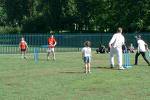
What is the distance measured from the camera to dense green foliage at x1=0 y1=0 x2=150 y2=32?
67.4 metres

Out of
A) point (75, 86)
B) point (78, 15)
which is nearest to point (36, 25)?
point (78, 15)

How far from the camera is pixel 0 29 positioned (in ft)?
296

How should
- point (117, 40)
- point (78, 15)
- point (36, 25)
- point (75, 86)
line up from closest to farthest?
point (75, 86) < point (117, 40) < point (78, 15) < point (36, 25)

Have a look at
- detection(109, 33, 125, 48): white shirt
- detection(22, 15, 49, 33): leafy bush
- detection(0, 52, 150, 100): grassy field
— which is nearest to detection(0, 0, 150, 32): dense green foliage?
detection(22, 15, 49, 33): leafy bush

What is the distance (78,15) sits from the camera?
270ft

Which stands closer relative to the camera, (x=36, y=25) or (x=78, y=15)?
(x=78, y=15)

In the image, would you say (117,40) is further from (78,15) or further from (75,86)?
(78,15)

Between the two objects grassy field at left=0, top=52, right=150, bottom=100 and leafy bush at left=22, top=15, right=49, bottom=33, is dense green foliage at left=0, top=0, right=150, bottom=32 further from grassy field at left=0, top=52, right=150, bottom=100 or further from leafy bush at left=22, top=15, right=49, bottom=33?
grassy field at left=0, top=52, right=150, bottom=100

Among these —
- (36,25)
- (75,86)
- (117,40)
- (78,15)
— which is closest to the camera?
(75,86)

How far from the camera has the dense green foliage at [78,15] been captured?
67.4 metres

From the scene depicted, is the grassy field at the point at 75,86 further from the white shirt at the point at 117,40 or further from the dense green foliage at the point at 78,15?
the dense green foliage at the point at 78,15

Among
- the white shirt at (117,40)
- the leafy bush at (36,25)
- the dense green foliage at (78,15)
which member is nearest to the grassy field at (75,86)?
the white shirt at (117,40)

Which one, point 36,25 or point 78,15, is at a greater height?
point 78,15

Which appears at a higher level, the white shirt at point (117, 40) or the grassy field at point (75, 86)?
the white shirt at point (117, 40)
